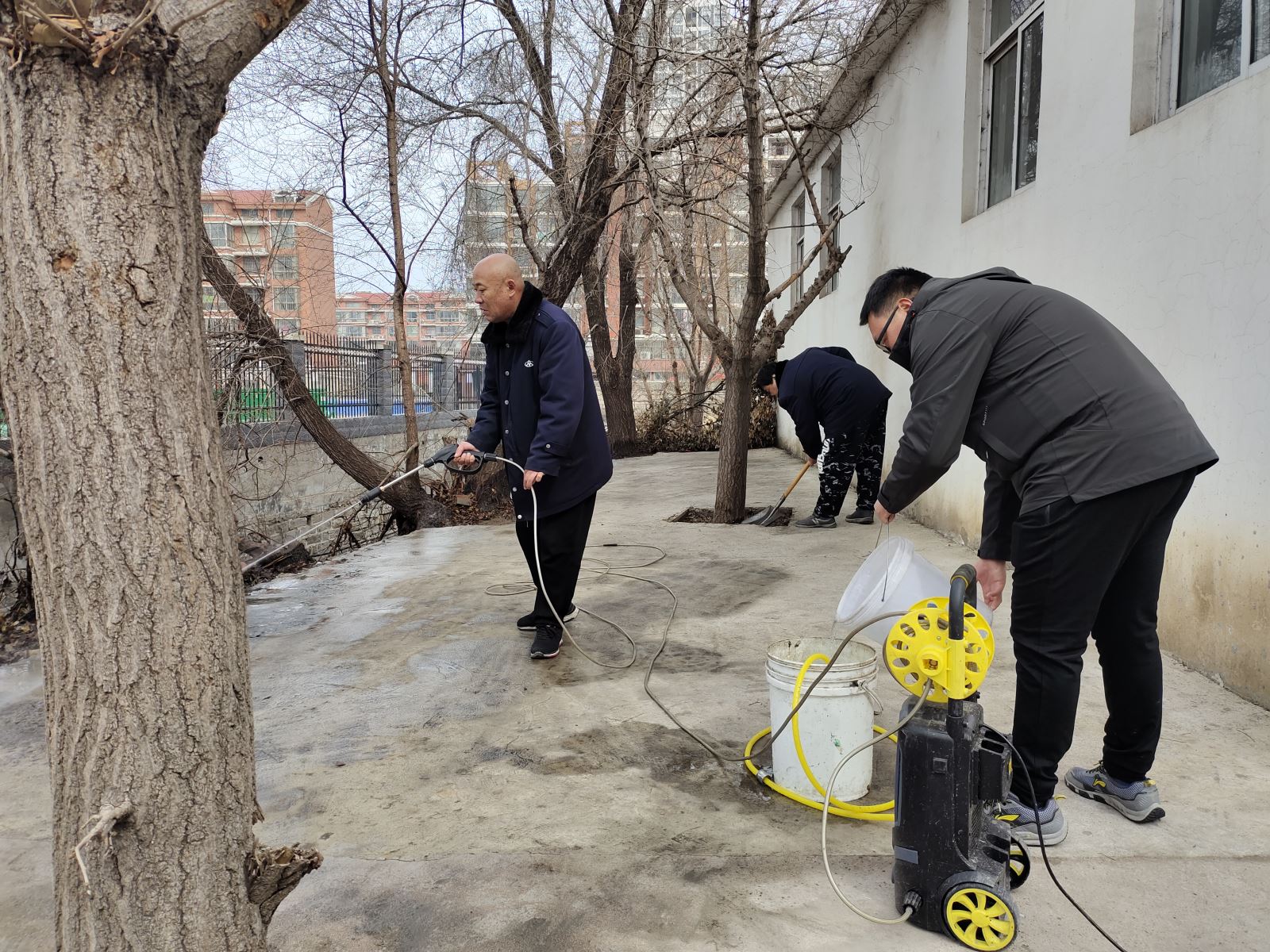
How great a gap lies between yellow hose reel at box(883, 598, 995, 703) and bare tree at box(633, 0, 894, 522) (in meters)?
5.25

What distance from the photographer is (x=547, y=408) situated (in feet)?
A: 13.2

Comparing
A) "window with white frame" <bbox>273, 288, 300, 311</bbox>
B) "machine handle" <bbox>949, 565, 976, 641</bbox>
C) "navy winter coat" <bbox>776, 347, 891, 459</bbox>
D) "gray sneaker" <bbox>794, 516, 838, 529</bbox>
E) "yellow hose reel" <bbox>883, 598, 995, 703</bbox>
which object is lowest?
"gray sneaker" <bbox>794, 516, 838, 529</bbox>

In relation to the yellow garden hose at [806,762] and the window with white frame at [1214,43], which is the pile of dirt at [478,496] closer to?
the window with white frame at [1214,43]

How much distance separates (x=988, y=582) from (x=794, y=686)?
2.02 ft

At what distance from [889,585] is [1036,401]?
2.00 feet

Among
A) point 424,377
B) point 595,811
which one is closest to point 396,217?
point 424,377

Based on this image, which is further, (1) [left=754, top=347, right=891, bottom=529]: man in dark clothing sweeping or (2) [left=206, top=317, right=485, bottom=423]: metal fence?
(2) [left=206, top=317, right=485, bottom=423]: metal fence

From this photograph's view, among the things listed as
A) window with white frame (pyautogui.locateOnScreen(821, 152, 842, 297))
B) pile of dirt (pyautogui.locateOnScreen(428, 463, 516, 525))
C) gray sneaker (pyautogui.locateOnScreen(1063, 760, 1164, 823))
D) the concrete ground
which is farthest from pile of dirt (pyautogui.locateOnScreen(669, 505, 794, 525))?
gray sneaker (pyautogui.locateOnScreen(1063, 760, 1164, 823))

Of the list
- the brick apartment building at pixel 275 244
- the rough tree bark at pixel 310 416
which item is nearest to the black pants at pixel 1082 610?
the rough tree bark at pixel 310 416

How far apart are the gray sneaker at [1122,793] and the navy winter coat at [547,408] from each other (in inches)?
86.3

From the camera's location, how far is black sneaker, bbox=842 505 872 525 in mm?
7766

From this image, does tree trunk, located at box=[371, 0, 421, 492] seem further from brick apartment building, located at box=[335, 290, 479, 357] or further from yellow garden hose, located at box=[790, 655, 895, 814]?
yellow garden hose, located at box=[790, 655, 895, 814]

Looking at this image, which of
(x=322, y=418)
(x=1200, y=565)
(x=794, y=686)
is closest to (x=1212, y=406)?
(x=1200, y=565)

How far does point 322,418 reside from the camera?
9.36 metres
